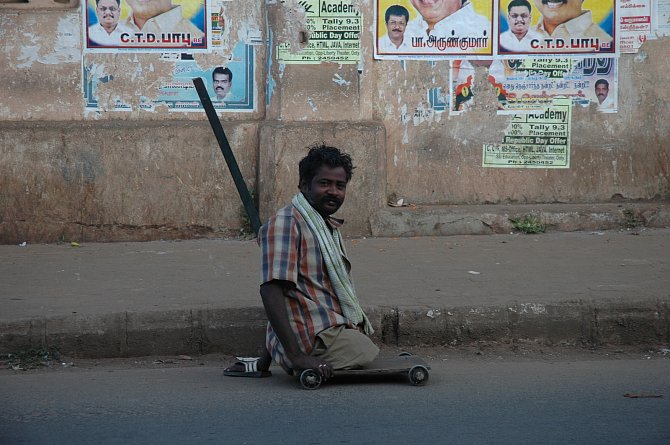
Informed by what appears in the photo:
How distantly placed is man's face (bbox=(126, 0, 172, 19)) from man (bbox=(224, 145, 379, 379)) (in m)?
3.72

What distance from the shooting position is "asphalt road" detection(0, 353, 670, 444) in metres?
3.80

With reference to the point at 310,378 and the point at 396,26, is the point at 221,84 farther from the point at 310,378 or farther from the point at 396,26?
the point at 310,378

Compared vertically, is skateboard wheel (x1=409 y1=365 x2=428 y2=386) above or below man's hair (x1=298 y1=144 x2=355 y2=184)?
below

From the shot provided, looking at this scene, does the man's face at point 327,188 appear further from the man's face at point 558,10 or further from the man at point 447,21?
the man's face at point 558,10

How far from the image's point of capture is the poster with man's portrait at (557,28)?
797 centimetres

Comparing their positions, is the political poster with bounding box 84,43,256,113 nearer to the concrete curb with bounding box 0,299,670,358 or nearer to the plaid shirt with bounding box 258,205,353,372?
the concrete curb with bounding box 0,299,670,358

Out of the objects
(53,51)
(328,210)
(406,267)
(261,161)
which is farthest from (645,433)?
(53,51)

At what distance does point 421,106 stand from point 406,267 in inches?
73.3

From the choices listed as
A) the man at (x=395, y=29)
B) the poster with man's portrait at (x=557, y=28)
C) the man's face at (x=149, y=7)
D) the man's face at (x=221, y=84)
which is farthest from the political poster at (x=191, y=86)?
the poster with man's portrait at (x=557, y=28)

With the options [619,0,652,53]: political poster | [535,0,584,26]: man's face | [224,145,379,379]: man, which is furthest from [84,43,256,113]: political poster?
[224,145,379,379]: man

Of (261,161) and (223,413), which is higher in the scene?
(261,161)

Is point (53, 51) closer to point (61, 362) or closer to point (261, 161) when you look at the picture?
point (261, 161)

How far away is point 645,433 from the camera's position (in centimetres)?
384

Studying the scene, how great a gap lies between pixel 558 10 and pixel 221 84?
287 centimetres
